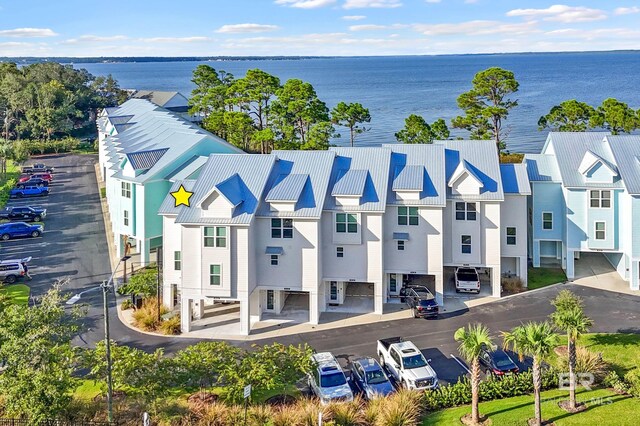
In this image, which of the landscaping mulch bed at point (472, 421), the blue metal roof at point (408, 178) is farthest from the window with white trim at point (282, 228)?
the landscaping mulch bed at point (472, 421)

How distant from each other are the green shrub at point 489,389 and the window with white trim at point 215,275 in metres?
12.5

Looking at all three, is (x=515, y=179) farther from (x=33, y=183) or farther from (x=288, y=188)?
(x=33, y=183)

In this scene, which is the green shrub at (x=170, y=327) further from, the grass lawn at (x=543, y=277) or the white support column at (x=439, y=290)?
the grass lawn at (x=543, y=277)

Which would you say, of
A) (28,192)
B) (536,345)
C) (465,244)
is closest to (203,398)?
(536,345)

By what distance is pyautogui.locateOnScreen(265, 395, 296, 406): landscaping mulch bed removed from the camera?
2148cm

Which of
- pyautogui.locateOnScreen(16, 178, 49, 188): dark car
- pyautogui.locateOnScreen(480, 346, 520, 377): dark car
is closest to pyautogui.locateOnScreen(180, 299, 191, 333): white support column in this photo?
pyautogui.locateOnScreen(480, 346, 520, 377): dark car

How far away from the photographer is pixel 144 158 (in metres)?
37.8

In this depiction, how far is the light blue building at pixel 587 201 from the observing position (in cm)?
3416

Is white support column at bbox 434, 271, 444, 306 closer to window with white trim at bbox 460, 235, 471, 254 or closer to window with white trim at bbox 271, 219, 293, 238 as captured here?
window with white trim at bbox 460, 235, 471, 254

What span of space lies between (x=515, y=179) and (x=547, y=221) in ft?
14.0

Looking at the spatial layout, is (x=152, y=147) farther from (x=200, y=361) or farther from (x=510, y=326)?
(x=510, y=326)

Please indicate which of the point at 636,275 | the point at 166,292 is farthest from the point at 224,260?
the point at 636,275

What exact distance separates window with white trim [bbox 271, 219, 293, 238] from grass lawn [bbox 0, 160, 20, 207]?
121ft

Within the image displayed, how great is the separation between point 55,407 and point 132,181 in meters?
20.5
